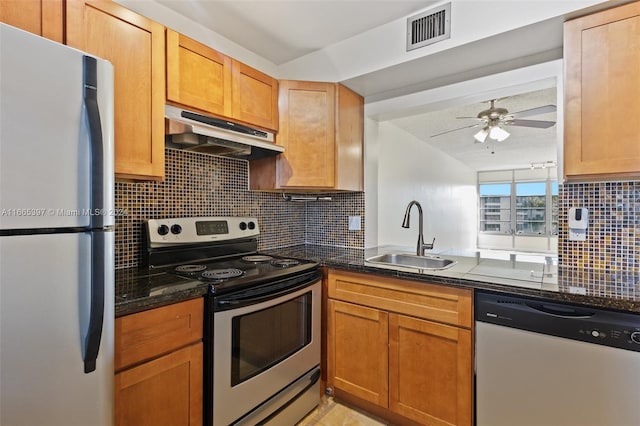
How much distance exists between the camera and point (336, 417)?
191 cm

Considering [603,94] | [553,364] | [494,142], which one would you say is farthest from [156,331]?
[494,142]

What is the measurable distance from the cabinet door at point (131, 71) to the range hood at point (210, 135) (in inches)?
3.6

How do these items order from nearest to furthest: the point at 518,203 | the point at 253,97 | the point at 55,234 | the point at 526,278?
1. the point at 55,234
2. the point at 526,278
3. the point at 253,97
4. the point at 518,203

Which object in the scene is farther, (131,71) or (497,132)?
(497,132)

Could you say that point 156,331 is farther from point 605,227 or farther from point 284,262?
point 605,227

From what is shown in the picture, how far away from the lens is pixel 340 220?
2.66 meters

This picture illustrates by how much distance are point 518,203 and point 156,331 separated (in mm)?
8985

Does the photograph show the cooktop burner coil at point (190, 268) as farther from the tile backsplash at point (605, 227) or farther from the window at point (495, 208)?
the window at point (495, 208)

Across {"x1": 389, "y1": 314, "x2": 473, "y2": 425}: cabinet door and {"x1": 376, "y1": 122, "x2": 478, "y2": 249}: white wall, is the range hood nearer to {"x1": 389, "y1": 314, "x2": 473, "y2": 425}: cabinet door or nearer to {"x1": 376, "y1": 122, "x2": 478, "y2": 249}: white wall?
{"x1": 376, "y1": 122, "x2": 478, "y2": 249}: white wall

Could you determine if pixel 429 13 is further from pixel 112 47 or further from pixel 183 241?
pixel 183 241

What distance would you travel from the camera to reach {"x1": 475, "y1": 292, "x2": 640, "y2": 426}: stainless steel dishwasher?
1.21 m

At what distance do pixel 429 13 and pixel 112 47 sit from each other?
64.8 inches

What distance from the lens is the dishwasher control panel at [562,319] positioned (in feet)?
3.97

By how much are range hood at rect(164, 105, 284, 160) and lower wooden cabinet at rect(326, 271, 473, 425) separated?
0.97 metres
